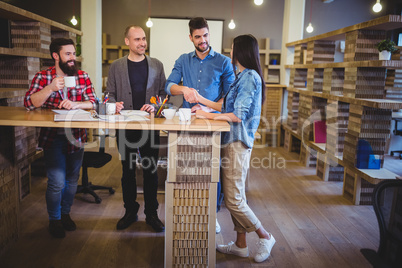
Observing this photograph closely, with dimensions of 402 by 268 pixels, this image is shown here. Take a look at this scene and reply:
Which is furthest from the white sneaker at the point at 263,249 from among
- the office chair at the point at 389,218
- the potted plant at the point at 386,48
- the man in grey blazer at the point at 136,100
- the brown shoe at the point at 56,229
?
the potted plant at the point at 386,48

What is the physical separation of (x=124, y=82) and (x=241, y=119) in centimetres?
105

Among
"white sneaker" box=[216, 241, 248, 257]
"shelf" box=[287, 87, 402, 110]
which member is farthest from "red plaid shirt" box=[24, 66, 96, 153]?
"shelf" box=[287, 87, 402, 110]

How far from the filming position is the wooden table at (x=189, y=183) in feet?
6.84

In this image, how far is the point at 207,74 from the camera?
2.80 metres

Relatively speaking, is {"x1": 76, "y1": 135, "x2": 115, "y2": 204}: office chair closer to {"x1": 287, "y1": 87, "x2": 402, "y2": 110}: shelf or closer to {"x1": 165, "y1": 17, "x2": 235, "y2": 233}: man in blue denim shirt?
{"x1": 165, "y1": 17, "x2": 235, "y2": 233}: man in blue denim shirt

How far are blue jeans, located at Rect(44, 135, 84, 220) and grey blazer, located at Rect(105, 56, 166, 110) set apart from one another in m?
0.51

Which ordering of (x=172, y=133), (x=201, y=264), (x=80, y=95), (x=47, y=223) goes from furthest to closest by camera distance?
(x=47, y=223), (x=80, y=95), (x=201, y=264), (x=172, y=133)

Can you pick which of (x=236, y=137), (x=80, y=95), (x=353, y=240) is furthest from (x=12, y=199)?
(x=353, y=240)

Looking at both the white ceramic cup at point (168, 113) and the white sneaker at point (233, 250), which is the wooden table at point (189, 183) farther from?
the white sneaker at point (233, 250)

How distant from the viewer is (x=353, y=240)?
111 inches

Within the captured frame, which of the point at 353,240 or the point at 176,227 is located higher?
the point at 176,227

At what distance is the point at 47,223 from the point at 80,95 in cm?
110

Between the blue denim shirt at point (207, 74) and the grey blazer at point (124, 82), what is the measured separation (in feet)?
0.38

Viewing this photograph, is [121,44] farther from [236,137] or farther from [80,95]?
[236,137]
